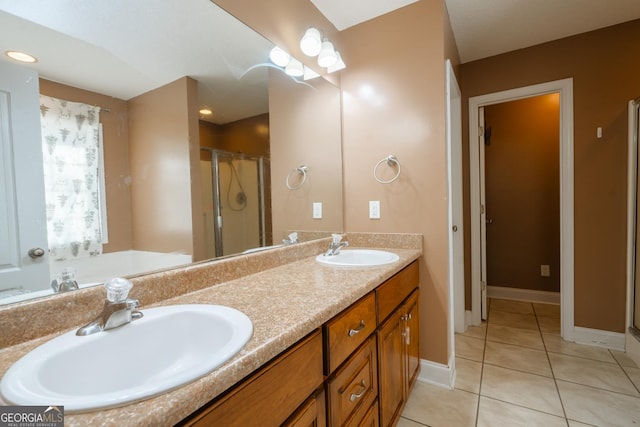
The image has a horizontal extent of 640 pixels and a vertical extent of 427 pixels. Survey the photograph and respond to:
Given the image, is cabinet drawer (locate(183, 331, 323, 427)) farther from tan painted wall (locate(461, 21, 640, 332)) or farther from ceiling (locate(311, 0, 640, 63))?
tan painted wall (locate(461, 21, 640, 332))

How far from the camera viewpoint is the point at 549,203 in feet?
9.70

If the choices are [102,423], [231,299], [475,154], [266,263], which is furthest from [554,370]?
[102,423]

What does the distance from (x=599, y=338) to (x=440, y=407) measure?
1.59m

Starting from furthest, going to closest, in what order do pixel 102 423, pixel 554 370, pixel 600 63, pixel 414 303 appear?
1. pixel 600 63
2. pixel 554 370
3. pixel 414 303
4. pixel 102 423

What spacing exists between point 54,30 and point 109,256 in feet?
2.14

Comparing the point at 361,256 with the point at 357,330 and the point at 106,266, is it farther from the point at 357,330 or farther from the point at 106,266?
the point at 106,266

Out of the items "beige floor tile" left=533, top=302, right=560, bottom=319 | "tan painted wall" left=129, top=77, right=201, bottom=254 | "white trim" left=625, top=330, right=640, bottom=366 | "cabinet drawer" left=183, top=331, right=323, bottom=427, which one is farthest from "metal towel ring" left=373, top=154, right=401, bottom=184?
"beige floor tile" left=533, top=302, right=560, bottom=319

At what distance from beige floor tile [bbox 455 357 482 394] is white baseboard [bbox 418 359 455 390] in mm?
67

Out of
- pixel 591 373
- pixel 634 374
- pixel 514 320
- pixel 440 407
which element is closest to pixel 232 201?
pixel 440 407

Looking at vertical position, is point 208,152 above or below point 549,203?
above

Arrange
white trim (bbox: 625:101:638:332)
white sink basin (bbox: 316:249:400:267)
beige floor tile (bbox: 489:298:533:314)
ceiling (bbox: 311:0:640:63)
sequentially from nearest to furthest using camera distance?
white sink basin (bbox: 316:249:400:267), ceiling (bbox: 311:0:640:63), white trim (bbox: 625:101:638:332), beige floor tile (bbox: 489:298:533:314)

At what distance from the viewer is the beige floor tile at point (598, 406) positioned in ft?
4.59

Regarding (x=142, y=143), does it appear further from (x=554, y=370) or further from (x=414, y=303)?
(x=554, y=370)

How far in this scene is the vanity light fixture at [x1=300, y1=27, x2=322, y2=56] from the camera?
1.61 meters
